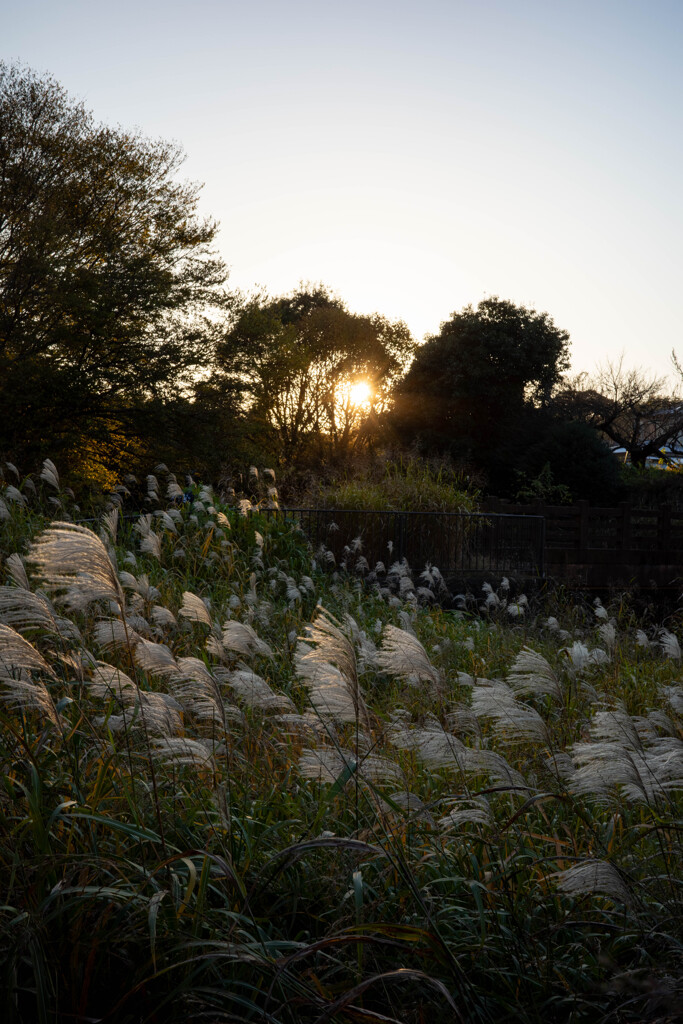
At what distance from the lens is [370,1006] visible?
2.01 meters

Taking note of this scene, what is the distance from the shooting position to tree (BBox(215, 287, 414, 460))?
2448 cm

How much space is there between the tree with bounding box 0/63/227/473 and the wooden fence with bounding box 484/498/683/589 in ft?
26.7

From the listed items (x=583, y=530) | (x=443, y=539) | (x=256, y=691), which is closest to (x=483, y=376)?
(x=583, y=530)

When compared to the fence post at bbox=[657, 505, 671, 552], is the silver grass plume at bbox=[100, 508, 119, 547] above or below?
above

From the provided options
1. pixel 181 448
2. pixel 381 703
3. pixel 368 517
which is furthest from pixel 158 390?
pixel 381 703

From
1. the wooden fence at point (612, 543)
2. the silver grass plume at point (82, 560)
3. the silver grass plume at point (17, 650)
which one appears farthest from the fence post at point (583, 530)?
the silver grass plume at point (17, 650)

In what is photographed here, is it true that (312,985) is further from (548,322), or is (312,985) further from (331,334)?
(331,334)

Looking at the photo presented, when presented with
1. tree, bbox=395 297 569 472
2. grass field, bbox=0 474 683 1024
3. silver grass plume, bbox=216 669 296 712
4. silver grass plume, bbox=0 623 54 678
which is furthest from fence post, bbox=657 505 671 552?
silver grass plume, bbox=0 623 54 678

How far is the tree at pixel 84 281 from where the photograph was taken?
15.5 meters

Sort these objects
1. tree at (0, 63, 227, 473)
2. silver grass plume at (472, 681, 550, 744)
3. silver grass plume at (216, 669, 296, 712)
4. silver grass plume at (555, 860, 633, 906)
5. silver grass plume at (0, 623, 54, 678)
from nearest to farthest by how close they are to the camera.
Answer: silver grass plume at (555, 860, 633, 906) → silver grass plume at (0, 623, 54, 678) → silver grass plume at (472, 681, 550, 744) → silver grass plume at (216, 669, 296, 712) → tree at (0, 63, 227, 473)

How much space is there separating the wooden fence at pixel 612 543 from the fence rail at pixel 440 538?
2.73 meters

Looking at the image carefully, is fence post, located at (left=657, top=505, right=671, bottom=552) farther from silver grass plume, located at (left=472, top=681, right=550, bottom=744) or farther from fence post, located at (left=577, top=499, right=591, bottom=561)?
silver grass plume, located at (left=472, top=681, right=550, bottom=744)

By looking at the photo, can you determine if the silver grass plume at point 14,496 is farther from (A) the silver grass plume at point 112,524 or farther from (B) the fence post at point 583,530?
(B) the fence post at point 583,530

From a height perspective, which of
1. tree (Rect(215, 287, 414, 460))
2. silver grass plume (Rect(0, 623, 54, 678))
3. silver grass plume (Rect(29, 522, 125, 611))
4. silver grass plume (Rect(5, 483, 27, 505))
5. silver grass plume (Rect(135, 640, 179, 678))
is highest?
tree (Rect(215, 287, 414, 460))
